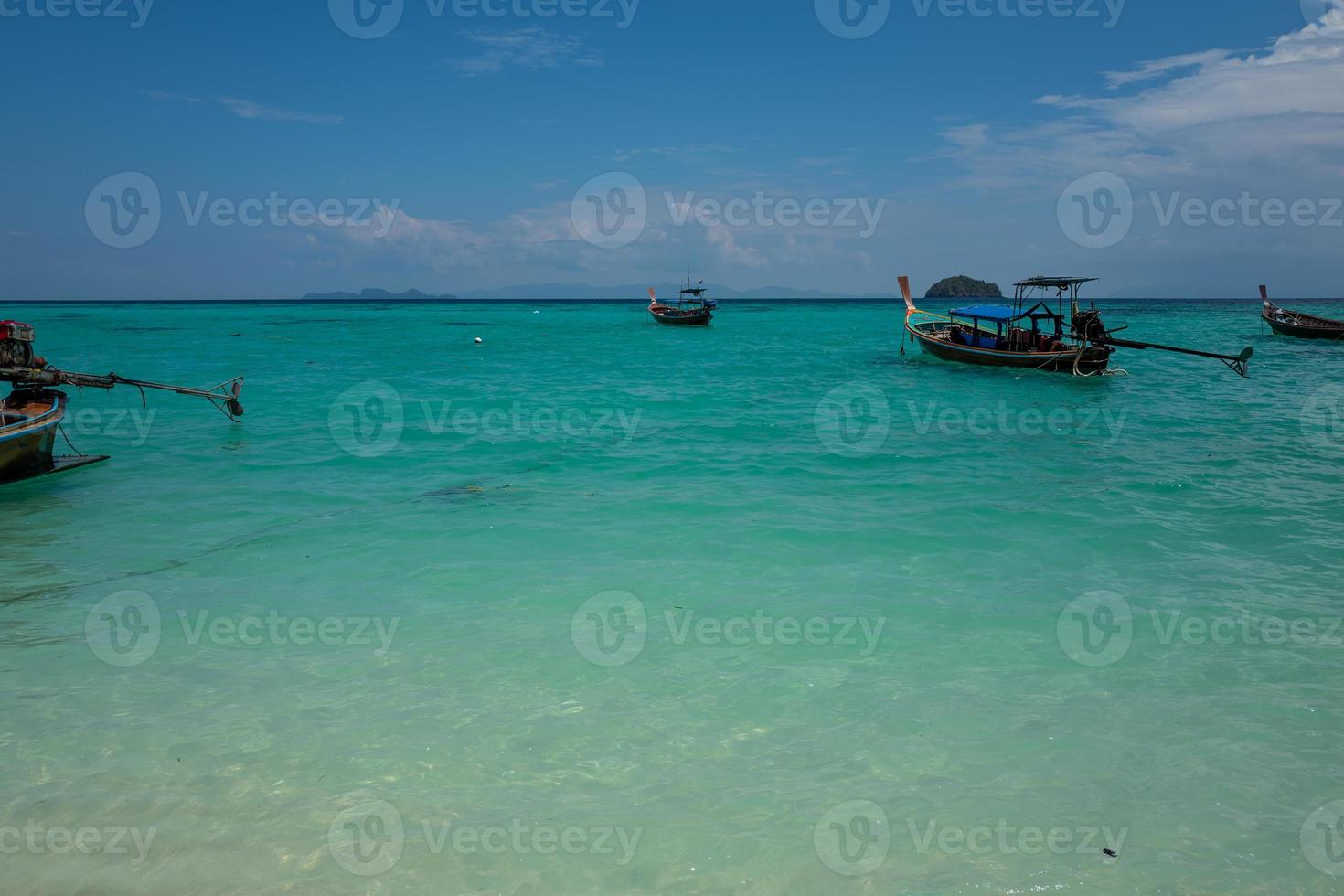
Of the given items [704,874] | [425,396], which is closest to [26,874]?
[704,874]

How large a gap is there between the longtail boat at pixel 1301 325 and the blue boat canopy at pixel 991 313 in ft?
79.2

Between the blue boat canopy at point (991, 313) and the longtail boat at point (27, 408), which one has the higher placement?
the blue boat canopy at point (991, 313)

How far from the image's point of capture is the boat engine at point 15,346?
Answer: 12.5 metres

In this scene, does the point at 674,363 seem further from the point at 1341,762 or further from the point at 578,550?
the point at 1341,762

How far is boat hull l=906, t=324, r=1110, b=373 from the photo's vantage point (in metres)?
26.7

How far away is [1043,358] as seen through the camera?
27062mm

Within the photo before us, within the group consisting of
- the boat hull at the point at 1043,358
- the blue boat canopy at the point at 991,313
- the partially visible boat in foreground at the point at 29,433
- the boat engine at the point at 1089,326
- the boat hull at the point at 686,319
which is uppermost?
the boat hull at the point at 686,319

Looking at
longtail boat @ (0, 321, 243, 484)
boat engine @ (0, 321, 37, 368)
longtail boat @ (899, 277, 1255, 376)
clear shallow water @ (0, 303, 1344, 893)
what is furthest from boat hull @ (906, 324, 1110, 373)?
boat engine @ (0, 321, 37, 368)

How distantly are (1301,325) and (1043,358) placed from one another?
26.2 meters

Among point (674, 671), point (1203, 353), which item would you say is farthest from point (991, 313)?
point (674, 671)

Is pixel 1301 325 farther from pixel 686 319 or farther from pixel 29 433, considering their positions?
pixel 29 433

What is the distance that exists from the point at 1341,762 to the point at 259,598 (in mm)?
8833

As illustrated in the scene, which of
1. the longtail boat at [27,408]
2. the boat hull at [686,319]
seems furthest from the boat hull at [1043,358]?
the boat hull at [686,319]

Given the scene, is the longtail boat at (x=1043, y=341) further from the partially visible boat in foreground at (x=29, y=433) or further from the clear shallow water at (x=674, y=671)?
the partially visible boat in foreground at (x=29, y=433)
